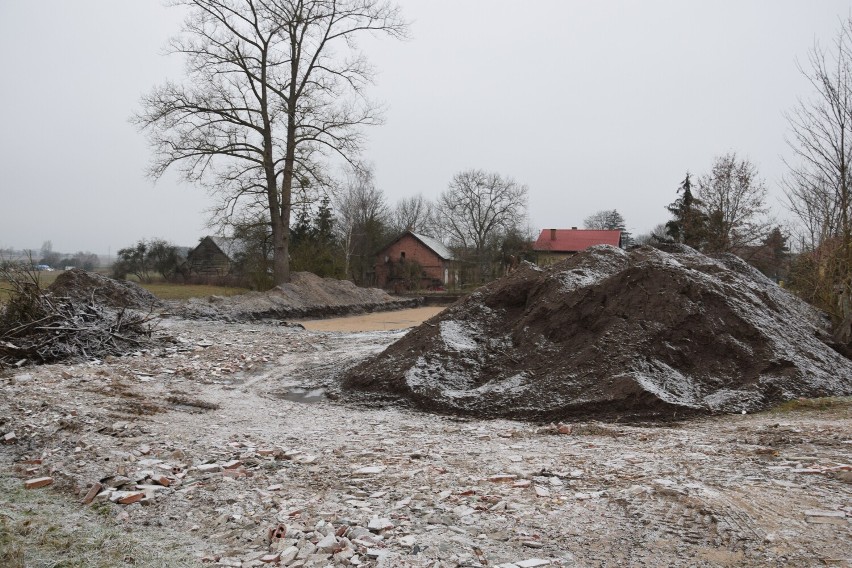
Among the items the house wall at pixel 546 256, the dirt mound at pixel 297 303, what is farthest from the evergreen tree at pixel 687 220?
the dirt mound at pixel 297 303

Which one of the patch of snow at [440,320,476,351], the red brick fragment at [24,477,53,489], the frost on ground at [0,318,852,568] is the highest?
the patch of snow at [440,320,476,351]

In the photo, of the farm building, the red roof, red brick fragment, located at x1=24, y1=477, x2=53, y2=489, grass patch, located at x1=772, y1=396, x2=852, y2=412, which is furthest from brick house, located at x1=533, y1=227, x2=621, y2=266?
red brick fragment, located at x1=24, y1=477, x2=53, y2=489

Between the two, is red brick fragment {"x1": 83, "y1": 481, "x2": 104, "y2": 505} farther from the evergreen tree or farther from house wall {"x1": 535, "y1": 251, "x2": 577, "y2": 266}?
house wall {"x1": 535, "y1": 251, "x2": 577, "y2": 266}

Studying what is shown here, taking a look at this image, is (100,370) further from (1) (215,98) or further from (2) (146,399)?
(1) (215,98)

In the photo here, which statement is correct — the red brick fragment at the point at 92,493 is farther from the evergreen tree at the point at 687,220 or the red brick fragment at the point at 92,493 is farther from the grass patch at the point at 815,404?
the evergreen tree at the point at 687,220

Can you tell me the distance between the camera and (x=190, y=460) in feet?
15.9

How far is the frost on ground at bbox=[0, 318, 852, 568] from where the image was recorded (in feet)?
10.5

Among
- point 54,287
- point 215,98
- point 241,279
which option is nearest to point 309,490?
point 54,287

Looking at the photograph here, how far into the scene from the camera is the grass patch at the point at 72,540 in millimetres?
3258

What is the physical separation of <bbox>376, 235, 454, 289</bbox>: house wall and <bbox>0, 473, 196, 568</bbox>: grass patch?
44.5 meters

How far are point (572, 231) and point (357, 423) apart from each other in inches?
2094

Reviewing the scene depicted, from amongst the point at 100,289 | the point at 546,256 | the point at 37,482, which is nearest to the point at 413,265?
the point at 546,256

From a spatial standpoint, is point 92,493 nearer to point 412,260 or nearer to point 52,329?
point 52,329

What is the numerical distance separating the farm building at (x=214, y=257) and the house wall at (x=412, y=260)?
12.3 meters
